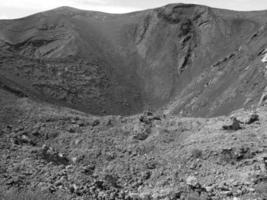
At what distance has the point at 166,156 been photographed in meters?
13.7

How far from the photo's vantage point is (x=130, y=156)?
1407 centimetres

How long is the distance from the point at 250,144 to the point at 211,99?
1175cm

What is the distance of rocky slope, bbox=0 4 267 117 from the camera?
987 inches

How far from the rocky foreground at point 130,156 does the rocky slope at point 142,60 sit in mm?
5550

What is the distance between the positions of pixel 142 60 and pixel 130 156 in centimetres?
2373

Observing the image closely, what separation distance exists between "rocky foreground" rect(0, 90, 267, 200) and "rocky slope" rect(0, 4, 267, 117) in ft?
18.2

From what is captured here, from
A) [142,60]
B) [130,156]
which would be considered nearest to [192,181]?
[130,156]

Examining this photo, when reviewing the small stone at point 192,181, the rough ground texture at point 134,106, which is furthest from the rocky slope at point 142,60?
the small stone at point 192,181

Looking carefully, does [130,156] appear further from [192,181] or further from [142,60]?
[142,60]

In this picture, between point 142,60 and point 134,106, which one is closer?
point 134,106

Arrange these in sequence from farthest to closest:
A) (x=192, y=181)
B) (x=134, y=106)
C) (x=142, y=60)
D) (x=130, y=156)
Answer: (x=142, y=60) → (x=134, y=106) → (x=130, y=156) → (x=192, y=181)

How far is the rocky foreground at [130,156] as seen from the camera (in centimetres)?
1109

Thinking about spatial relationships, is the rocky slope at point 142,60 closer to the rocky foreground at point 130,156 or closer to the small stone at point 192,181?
the rocky foreground at point 130,156

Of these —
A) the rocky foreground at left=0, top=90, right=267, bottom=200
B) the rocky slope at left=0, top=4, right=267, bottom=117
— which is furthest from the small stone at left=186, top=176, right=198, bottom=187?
the rocky slope at left=0, top=4, right=267, bottom=117
